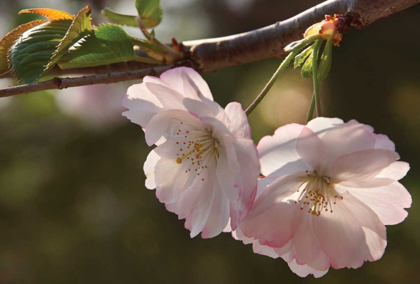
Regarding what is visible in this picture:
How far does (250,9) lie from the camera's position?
1.72m

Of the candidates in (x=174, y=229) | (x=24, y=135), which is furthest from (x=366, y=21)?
(x=24, y=135)

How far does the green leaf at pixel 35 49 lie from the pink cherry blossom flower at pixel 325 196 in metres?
0.25

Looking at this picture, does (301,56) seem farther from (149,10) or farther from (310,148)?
(149,10)

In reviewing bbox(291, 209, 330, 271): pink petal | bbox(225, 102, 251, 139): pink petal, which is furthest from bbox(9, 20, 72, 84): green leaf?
bbox(291, 209, 330, 271): pink petal

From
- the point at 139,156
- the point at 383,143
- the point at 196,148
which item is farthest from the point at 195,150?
the point at 139,156

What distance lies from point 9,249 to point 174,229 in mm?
592

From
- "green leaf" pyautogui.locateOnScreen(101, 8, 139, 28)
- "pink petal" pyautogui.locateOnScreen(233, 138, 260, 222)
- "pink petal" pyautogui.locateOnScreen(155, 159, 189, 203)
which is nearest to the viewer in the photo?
"pink petal" pyautogui.locateOnScreen(233, 138, 260, 222)

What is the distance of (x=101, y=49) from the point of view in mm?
613

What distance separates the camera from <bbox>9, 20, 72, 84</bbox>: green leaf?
54cm

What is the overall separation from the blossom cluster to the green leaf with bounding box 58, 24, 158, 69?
9 centimetres

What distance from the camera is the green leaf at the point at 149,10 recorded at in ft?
2.32

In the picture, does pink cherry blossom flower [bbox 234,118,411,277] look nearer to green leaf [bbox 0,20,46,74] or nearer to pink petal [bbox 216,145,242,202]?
pink petal [bbox 216,145,242,202]

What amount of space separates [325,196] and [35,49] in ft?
1.17

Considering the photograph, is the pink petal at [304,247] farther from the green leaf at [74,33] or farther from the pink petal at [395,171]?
the green leaf at [74,33]
